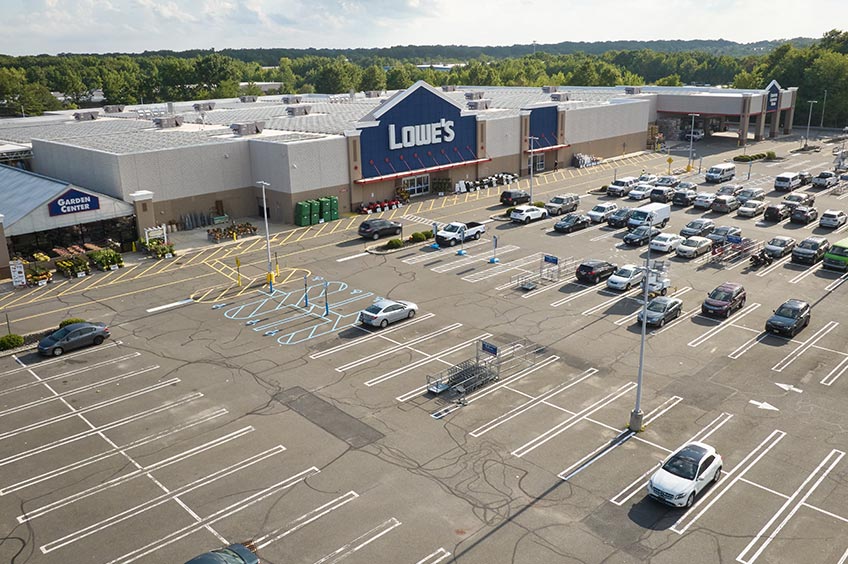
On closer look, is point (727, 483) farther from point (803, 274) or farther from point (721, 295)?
point (803, 274)

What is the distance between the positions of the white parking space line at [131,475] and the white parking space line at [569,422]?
10.8 metres

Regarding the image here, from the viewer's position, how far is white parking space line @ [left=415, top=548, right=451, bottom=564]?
20.1 metres

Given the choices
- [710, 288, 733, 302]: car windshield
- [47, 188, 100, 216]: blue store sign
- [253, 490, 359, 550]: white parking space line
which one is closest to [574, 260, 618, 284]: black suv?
[710, 288, 733, 302]: car windshield

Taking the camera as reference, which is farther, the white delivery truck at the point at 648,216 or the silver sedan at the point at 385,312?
the white delivery truck at the point at 648,216

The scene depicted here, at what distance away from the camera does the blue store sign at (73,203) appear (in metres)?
50.4

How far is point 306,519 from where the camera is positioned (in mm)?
22094

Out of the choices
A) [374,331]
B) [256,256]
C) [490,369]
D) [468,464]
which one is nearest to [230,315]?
[374,331]

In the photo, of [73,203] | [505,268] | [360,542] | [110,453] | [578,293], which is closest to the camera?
[360,542]

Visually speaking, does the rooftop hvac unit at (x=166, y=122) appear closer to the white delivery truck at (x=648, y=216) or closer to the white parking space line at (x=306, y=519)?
the white delivery truck at (x=648, y=216)

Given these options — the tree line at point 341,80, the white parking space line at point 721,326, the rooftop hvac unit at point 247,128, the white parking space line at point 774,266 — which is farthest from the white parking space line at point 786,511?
the tree line at point 341,80

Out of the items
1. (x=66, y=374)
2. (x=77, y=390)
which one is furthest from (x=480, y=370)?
(x=66, y=374)

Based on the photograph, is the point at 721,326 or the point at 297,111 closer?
the point at 721,326

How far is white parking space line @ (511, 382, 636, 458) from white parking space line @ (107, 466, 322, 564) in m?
6.82

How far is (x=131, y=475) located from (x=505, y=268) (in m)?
29.8
